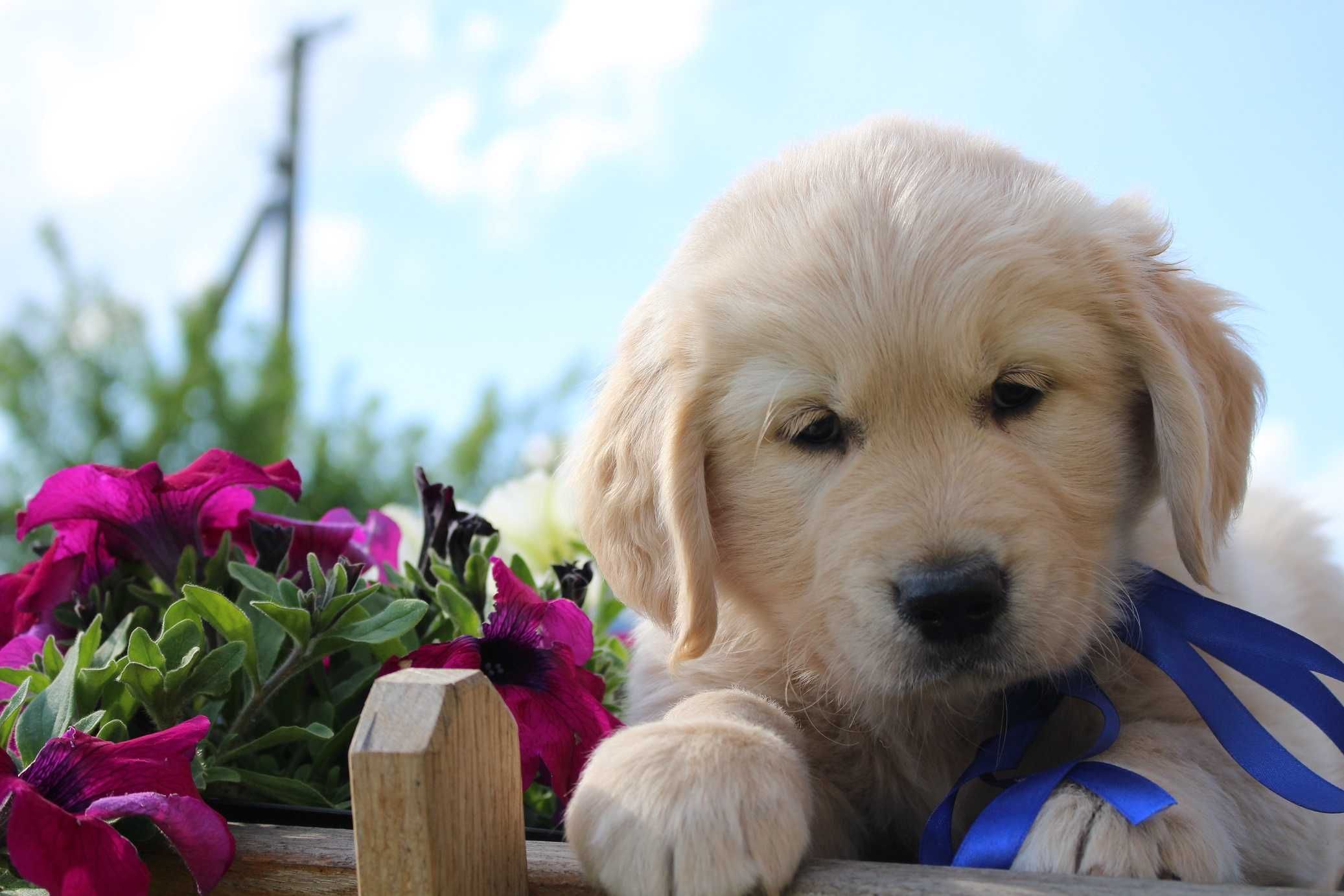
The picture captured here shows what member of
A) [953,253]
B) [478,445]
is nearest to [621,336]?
[953,253]

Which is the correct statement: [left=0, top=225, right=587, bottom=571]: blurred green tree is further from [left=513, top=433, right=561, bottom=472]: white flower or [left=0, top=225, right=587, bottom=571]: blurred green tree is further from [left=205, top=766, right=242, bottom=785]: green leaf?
[left=205, top=766, right=242, bottom=785]: green leaf

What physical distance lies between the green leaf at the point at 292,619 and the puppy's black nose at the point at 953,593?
829mm

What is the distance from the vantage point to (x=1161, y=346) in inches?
75.1

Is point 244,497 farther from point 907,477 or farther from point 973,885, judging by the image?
point 973,885

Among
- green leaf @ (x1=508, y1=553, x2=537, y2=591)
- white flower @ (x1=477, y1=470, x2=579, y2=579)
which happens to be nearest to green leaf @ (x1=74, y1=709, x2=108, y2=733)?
green leaf @ (x1=508, y1=553, x2=537, y2=591)

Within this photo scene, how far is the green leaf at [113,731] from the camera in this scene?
1615mm

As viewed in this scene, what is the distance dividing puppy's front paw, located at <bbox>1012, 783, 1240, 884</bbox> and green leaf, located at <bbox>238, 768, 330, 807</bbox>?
3.41ft

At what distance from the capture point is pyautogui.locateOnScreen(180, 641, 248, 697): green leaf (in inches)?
67.3

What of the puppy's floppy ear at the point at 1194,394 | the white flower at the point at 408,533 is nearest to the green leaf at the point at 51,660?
the white flower at the point at 408,533

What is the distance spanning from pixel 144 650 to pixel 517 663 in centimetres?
56


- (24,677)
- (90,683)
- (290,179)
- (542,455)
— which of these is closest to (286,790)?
(90,683)

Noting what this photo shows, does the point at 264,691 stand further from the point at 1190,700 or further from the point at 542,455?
the point at 542,455

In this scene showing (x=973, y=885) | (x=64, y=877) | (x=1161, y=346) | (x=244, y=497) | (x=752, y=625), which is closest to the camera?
(x=973, y=885)

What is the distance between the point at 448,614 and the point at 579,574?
35 centimetres
